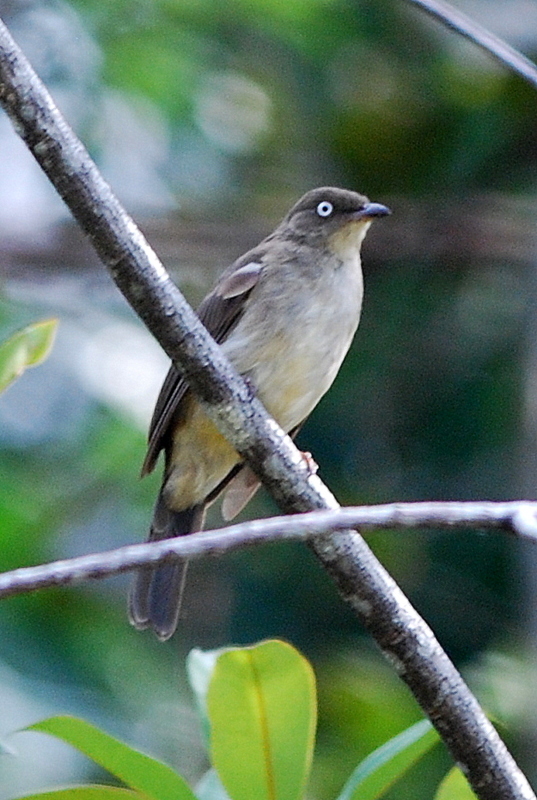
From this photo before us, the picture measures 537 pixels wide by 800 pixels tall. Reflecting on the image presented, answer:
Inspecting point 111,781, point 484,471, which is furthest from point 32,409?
point 484,471

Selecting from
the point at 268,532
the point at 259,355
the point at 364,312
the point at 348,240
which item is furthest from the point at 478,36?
the point at 364,312

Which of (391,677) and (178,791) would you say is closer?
(178,791)

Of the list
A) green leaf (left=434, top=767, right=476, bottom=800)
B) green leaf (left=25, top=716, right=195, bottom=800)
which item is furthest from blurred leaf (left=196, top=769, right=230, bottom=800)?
green leaf (left=434, top=767, right=476, bottom=800)

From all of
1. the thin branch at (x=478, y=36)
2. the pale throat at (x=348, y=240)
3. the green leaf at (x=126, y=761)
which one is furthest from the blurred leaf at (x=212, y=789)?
the pale throat at (x=348, y=240)

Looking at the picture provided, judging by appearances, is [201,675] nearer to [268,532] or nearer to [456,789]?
[456,789]

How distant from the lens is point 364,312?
6.84 m

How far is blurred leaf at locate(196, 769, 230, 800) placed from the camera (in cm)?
300

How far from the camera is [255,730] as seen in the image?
2854 millimetres

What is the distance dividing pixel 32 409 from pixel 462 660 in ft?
6.95

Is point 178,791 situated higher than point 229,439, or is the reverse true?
point 229,439

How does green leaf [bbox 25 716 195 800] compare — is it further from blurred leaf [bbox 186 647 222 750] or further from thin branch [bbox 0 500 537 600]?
thin branch [bbox 0 500 537 600]

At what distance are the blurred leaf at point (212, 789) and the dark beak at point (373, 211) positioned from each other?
255 centimetres

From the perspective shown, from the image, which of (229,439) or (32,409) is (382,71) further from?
(229,439)

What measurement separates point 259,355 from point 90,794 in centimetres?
213
